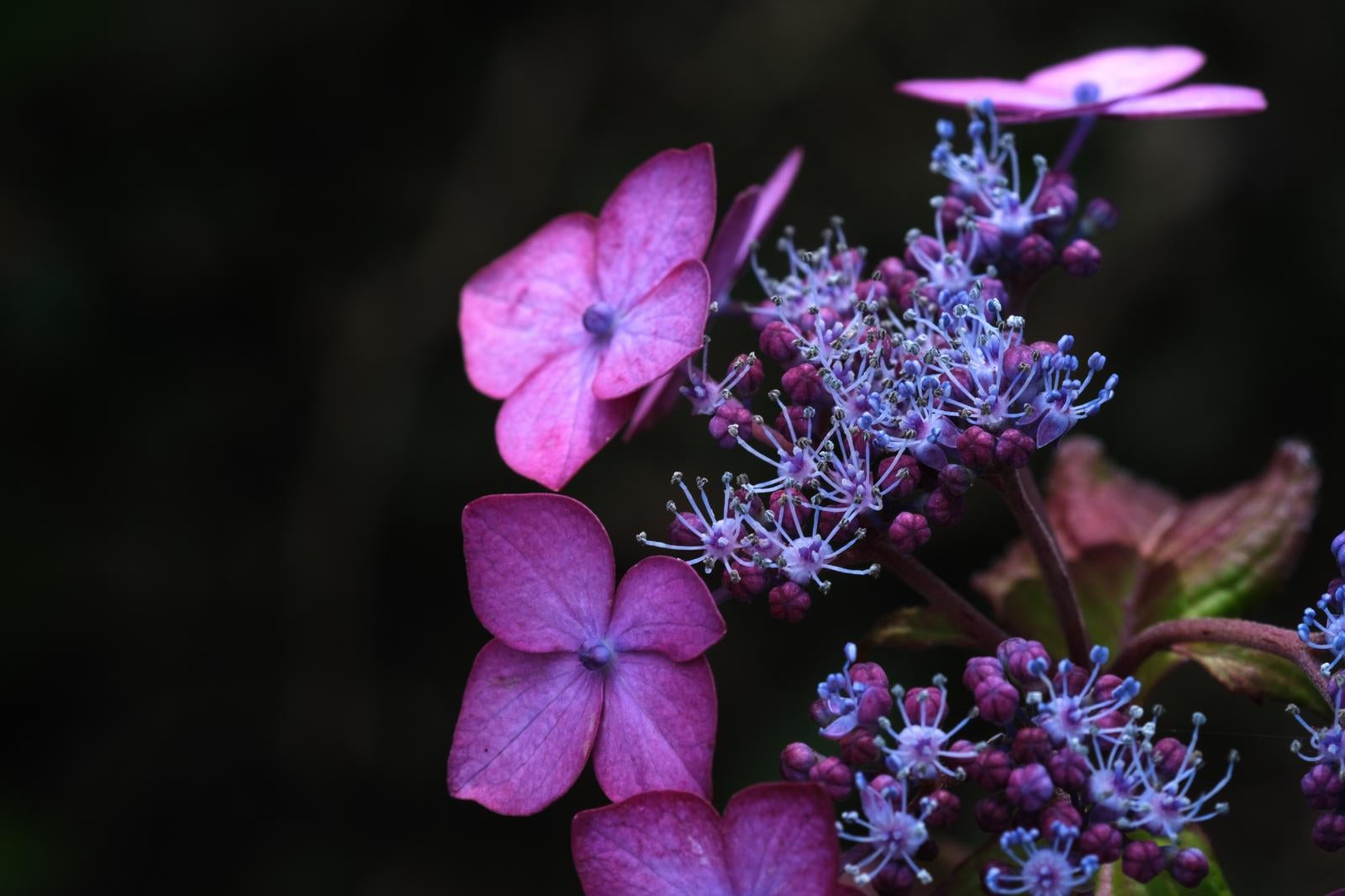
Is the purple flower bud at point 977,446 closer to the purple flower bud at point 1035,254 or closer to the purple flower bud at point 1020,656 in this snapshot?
the purple flower bud at point 1020,656

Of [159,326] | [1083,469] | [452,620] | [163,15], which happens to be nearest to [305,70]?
[163,15]

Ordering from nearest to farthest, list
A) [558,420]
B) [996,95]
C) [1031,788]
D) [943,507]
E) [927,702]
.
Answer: [1031,788]
[927,702]
[943,507]
[558,420]
[996,95]

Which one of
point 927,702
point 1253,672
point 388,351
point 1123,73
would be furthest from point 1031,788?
point 388,351

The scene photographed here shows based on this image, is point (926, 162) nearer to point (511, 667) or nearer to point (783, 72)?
point (783, 72)

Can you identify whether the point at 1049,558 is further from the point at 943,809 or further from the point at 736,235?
the point at 736,235

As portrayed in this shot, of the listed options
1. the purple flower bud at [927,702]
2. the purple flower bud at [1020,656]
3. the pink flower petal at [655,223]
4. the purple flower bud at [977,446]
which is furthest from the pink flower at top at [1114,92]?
the purple flower bud at [927,702]
